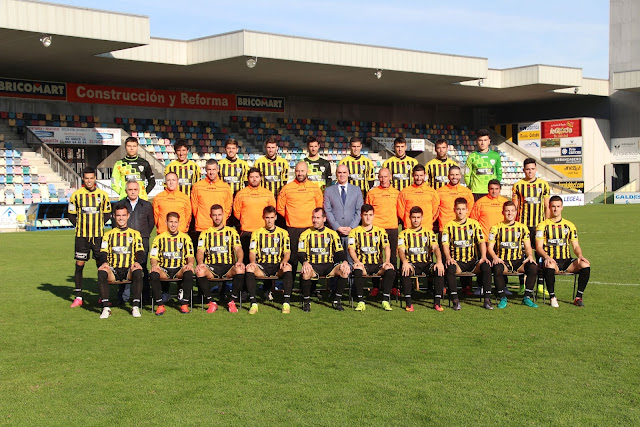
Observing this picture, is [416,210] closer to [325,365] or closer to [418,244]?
[418,244]

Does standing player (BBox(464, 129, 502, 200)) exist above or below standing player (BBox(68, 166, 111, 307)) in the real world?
above

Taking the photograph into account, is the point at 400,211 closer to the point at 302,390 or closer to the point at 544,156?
the point at 302,390

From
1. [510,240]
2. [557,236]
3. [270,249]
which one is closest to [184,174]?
[270,249]

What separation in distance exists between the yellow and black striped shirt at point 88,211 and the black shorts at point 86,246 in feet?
0.16

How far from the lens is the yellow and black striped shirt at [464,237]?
8.91 m

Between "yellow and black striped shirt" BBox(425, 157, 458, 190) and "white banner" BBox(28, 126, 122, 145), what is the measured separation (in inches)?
865

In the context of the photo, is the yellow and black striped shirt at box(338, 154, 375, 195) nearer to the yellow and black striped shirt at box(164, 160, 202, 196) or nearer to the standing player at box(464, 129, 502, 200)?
the standing player at box(464, 129, 502, 200)

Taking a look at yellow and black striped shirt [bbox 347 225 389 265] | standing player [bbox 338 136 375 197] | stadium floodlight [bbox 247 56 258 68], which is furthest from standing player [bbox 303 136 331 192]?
stadium floodlight [bbox 247 56 258 68]

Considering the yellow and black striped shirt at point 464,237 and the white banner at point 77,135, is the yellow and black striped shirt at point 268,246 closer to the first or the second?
the yellow and black striped shirt at point 464,237

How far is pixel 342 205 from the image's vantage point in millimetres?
9328

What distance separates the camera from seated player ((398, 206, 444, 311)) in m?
8.56

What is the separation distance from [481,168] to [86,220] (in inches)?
195

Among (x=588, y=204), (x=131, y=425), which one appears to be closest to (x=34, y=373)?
(x=131, y=425)

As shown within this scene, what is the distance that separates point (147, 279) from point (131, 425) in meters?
4.23
